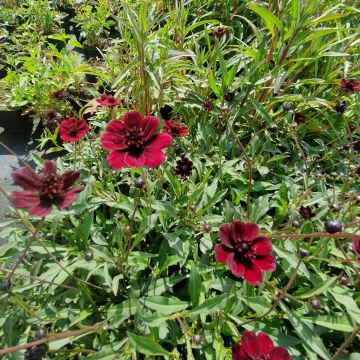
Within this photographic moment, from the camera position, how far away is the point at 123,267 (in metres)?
1.20

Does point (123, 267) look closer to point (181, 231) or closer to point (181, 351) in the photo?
point (181, 231)

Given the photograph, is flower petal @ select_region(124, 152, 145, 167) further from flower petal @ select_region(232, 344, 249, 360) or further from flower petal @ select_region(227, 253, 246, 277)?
flower petal @ select_region(232, 344, 249, 360)

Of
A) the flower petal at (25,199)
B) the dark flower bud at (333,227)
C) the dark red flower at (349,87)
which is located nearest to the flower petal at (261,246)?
the dark flower bud at (333,227)

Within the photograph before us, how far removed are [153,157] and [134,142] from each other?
0.32ft

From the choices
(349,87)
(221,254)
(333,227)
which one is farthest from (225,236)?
(349,87)

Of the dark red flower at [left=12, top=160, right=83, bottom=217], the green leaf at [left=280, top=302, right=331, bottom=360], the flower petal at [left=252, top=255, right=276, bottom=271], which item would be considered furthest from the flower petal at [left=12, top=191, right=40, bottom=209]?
the green leaf at [left=280, top=302, right=331, bottom=360]

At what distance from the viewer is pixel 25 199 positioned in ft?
2.41

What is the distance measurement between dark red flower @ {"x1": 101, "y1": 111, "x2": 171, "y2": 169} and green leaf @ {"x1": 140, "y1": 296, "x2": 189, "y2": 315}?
0.49 meters

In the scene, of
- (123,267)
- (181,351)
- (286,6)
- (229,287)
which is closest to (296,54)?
(286,6)

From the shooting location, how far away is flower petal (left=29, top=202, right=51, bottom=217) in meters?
0.71

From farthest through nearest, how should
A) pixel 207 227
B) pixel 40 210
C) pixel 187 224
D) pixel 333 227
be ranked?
pixel 187 224, pixel 207 227, pixel 333 227, pixel 40 210

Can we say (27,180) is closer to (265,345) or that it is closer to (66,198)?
(66,198)

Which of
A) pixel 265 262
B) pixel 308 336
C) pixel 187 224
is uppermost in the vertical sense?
pixel 265 262

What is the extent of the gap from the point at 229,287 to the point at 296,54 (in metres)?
1.39
